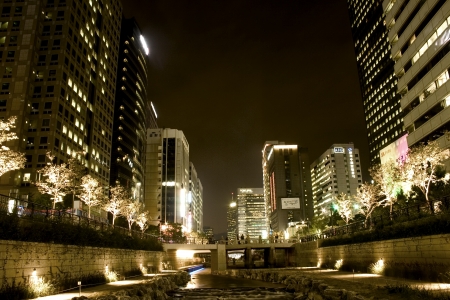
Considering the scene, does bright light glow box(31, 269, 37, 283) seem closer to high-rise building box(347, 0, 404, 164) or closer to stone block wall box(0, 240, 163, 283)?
stone block wall box(0, 240, 163, 283)

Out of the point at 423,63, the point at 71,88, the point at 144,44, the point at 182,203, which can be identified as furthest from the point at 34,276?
the point at 182,203

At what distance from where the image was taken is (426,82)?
55.3 meters

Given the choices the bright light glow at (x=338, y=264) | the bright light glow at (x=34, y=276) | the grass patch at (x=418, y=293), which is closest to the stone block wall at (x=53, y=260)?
the bright light glow at (x=34, y=276)

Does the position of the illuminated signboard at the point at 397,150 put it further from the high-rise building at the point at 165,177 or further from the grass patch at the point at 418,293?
the high-rise building at the point at 165,177

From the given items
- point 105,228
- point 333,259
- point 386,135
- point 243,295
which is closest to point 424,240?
point 243,295

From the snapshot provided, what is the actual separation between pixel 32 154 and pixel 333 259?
63742mm

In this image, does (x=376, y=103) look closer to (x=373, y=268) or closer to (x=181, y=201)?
(x=181, y=201)

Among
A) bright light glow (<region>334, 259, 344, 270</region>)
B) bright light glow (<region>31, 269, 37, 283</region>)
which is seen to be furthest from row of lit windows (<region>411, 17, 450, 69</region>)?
bright light glow (<region>31, 269, 37, 283</region>)

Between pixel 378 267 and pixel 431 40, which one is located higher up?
pixel 431 40

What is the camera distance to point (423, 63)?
5575 centimetres

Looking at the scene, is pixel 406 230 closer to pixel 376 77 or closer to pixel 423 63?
pixel 423 63

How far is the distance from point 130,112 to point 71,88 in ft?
143

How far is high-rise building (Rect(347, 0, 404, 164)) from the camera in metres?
157

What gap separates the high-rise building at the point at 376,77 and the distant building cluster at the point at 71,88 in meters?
106
